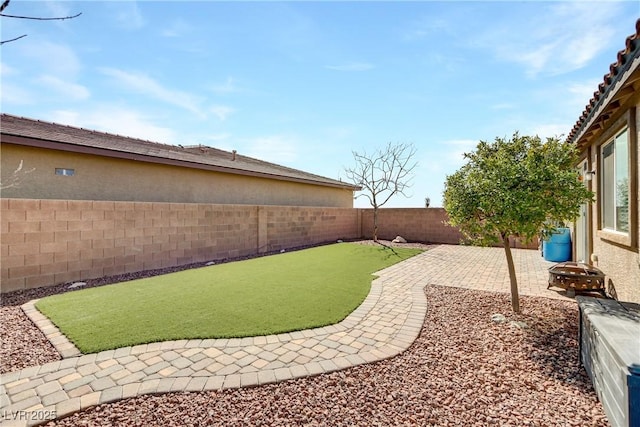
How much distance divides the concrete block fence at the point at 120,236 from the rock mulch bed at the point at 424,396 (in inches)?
245

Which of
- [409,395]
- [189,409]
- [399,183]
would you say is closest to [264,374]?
[189,409]

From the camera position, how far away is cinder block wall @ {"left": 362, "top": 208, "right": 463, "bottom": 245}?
17.5 meters

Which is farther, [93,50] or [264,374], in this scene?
[93,50]

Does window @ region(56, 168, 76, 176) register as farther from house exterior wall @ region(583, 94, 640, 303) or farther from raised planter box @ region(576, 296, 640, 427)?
house exterior wall @ region(583, 94, 640, 303)

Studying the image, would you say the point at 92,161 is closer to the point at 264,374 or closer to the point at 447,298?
the point at 264,374

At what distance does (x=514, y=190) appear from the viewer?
15.1 feet

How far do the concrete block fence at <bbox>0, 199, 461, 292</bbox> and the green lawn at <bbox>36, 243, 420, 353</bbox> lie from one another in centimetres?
125

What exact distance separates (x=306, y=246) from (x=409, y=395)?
42.0 ft

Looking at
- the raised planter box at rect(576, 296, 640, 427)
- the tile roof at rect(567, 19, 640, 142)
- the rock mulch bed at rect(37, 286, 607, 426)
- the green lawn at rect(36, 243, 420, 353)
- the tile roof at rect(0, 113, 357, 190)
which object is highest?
the tile roof at rect(0, 113, 357, 190)

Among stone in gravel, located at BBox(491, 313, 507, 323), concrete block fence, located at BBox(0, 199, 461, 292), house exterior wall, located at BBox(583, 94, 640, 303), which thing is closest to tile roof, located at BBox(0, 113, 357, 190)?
concrete block fence, located at BBox(0, 199, 461, 292)

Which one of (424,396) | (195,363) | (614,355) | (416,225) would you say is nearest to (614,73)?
(614,355)

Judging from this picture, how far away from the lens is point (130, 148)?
448 inches

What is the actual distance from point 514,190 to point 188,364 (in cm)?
535

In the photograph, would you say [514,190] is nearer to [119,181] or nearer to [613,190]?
[613,190]
